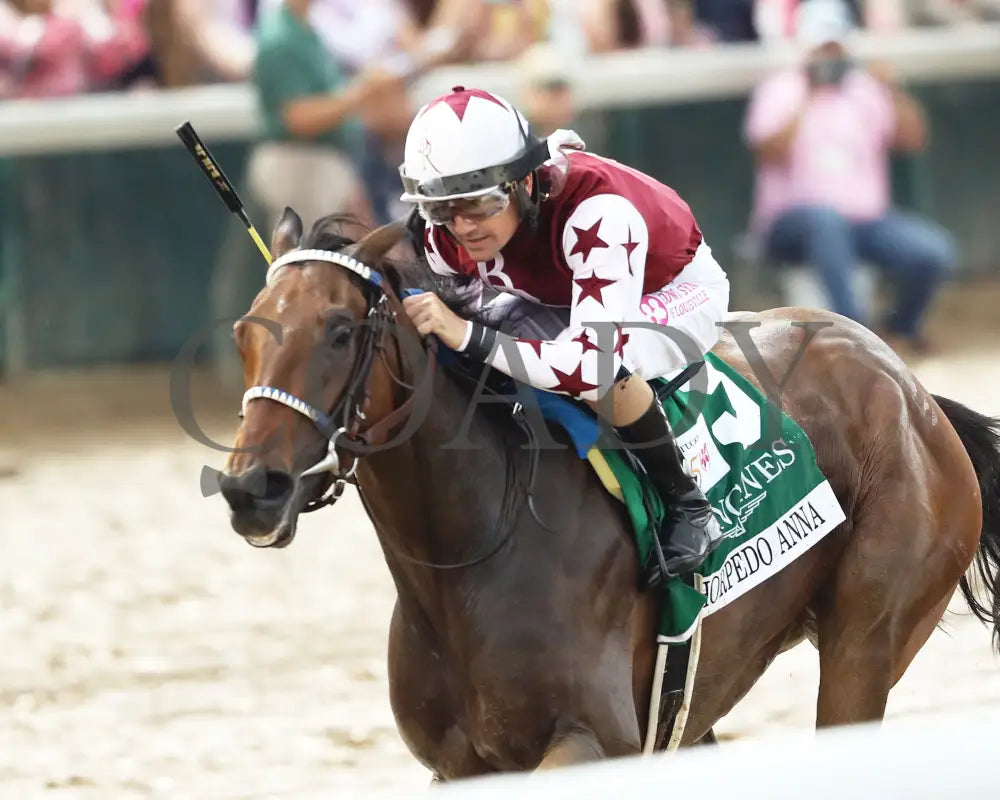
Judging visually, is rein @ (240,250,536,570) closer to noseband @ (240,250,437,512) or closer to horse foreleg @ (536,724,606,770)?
noseband @ (240,250,437,512)

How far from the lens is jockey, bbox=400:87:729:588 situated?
11.0 feet

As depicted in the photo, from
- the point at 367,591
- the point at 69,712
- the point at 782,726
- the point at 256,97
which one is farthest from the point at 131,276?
the point at 782,726

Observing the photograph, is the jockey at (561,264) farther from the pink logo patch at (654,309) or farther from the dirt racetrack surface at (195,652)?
the dirt racetrack surface at (195,652)

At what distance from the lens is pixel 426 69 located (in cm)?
991

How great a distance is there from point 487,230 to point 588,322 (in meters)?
0.28

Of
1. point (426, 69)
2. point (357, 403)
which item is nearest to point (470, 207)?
point (357, 403)

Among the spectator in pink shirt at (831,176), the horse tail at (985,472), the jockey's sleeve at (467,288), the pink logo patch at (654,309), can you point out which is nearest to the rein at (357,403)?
the jockey's sleeve at (467,288)

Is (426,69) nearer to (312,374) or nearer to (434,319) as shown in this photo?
(434,319)

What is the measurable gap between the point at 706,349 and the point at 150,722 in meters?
2.44

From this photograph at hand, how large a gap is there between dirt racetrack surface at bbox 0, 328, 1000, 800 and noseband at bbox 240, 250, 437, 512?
0.71 m

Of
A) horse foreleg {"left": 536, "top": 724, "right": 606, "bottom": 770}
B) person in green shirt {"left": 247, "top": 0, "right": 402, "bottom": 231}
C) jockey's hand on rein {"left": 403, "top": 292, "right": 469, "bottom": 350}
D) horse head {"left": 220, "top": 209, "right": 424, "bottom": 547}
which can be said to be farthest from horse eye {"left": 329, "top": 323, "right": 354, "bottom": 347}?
person in green shirt {"left": 247, "top": 0, "right": 402, "bottom": 231}

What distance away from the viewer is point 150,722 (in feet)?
17.5

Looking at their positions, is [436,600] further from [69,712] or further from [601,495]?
[69,712]

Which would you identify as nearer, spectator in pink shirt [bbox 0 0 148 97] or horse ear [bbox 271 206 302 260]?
horse ear [bbox 271 206 302 260]
